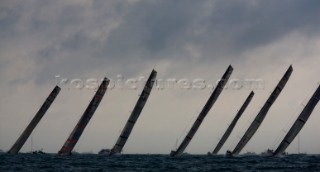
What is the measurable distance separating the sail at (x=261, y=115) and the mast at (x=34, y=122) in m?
36.2

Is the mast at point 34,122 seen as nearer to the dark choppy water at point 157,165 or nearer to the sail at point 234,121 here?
the dark choppy water at point 157,165

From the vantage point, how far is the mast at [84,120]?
9458 centimetres

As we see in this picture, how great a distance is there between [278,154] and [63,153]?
38.8 meters

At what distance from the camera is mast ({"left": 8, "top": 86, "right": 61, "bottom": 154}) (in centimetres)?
10094

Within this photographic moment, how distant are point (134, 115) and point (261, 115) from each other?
23.5 meters

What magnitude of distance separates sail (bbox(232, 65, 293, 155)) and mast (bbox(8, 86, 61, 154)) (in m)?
36.2

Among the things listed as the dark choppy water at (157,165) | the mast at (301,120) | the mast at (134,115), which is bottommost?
the dark choppy water at (157,165)

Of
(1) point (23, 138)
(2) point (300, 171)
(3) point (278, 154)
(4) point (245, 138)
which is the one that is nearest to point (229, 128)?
(4) point (245, 138)

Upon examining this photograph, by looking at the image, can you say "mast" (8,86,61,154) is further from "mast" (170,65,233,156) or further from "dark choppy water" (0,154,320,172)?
"dark choppy water" (0,154,320,172)

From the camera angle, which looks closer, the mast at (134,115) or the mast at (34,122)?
the mast at (134,115)

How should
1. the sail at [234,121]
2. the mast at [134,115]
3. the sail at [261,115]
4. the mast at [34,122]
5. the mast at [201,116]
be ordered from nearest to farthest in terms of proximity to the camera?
the sail at [261,115]
the mast at [134,115]
the mast at [201,116]
the mast at [34,122]
the sail at [234,121]

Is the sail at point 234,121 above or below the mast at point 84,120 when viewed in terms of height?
above

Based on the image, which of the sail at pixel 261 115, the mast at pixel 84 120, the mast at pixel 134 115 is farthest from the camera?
the mast at pixel 134 115

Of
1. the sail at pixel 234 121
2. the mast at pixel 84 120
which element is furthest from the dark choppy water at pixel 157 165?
the sail at pixel 234 121
